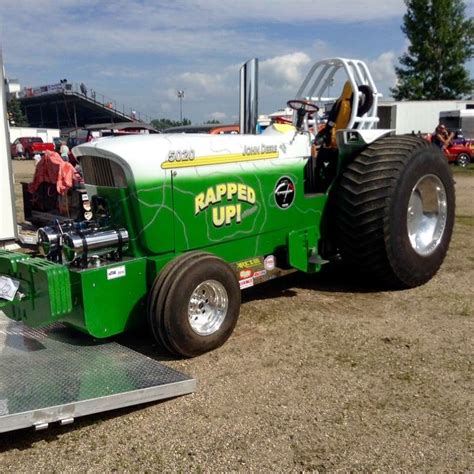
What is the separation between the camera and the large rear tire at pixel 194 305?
3803mm

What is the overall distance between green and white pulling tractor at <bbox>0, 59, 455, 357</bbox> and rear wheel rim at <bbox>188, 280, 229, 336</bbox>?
10mm

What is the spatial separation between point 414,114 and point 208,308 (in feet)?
92.1

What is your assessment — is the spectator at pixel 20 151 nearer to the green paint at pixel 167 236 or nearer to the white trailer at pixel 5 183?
the white trailer at pixel 5 183

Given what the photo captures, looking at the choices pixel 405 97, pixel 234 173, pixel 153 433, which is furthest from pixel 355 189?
pixel 405 97

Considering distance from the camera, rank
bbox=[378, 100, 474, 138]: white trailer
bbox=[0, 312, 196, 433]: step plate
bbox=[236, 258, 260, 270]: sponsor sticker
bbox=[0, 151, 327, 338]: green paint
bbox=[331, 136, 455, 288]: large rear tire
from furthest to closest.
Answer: bbox=[378, 100, 474, 138]: white trailer < bbox=[331, 136, 455, 288]: large rear tire < bbox=[236, 258, 260, 270]: sponsor sticker < bbox=[0, 151, 327, 338]: green paint < bbox=[0, 312, 196, 433]: step plate

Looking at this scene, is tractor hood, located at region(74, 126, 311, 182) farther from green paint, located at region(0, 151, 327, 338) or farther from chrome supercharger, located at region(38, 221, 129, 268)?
chrome supercharger, located at region(38, 221, 129, 268)

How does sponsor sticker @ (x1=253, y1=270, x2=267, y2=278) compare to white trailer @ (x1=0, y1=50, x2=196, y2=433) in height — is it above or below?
above

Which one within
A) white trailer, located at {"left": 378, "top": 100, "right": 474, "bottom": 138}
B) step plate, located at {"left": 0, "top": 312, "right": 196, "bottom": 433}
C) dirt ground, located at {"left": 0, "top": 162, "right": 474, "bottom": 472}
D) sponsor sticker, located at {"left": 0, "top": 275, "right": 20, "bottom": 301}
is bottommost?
dirt ground, located at {"left": 0, "top": 162, "right": 474, "bottom": 472}

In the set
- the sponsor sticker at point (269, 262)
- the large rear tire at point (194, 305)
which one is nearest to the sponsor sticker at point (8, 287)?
the large rear tire at point (194, 305)

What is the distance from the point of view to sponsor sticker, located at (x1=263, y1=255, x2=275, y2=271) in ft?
16.3

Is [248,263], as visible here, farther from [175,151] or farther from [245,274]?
[175,151]

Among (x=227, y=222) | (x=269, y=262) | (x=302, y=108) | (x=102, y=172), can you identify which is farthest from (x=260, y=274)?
(x=302, y=108)

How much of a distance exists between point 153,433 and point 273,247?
2219mm

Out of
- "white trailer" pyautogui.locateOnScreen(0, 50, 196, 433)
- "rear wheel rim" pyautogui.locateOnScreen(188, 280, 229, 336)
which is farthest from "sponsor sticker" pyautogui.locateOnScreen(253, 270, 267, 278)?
"white trailer" pyautogui.locateOnScreen(0, 50, 196, 433)
